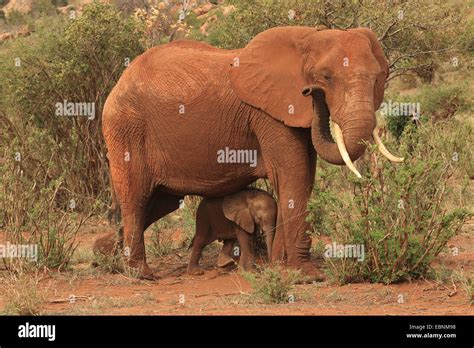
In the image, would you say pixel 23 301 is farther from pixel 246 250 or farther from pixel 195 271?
pixel 195 271

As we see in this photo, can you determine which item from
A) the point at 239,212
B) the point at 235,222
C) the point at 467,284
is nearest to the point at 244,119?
the point at 239,212

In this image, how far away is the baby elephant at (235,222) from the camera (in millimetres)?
10141

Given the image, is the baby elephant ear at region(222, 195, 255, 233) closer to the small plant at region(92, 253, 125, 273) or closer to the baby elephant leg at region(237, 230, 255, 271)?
the baby elephant leg at region(237, 230, 255, 271)

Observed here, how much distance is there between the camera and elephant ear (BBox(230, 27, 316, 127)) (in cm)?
971

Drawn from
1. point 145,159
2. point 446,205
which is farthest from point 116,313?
point 446,205

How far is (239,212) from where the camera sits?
10305mm

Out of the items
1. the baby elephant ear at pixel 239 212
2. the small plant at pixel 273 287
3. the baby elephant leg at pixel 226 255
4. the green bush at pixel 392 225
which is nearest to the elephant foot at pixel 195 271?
the baby elephant leg at pixel 226 255

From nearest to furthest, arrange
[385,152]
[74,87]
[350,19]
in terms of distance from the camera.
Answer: [385,152], [74,87], [350,19]

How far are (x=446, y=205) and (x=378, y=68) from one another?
4.39 metres

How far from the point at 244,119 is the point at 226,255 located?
149cm

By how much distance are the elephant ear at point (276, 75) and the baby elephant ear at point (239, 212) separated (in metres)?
1.03

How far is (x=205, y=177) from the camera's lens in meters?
10.4
